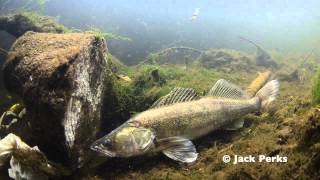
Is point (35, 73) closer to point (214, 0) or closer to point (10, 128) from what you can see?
point (10, 128)

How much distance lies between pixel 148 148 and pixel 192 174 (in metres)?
0.77

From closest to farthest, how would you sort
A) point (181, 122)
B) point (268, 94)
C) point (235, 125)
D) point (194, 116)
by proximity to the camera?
point (181, 122), point (194, 116), point (235, 125), point (268, 94)

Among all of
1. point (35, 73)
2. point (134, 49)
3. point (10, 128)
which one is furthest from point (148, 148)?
point (134, 49)

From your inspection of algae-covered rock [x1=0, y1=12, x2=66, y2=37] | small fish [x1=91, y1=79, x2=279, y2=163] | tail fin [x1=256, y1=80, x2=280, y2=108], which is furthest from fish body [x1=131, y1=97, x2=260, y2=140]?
algae-covered rock [x1=0, y1=12, x2=66, y2=37]

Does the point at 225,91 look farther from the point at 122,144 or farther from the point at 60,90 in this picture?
the point at 60,90

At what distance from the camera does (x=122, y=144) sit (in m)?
4.59

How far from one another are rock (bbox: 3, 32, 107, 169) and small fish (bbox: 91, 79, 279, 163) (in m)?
0.47

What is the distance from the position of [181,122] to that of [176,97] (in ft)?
1.83

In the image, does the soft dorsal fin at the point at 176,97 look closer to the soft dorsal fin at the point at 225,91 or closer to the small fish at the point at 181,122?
the small fish at the point at 181,122

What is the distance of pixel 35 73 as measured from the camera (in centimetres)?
477

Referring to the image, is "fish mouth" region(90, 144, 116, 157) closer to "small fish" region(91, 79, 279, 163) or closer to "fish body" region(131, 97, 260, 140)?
"small fish" region(91, 79, 279, 163)

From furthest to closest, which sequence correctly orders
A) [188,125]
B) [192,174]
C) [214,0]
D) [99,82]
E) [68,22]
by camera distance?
[214,0], [68,22], [99,82], [188,125], [192,174]

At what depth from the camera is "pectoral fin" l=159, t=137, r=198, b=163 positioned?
15.5 feet

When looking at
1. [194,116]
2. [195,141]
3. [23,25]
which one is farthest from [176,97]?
[23,25]
